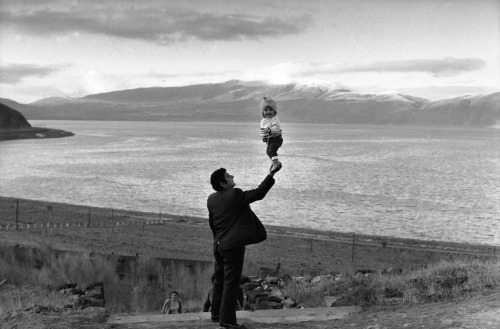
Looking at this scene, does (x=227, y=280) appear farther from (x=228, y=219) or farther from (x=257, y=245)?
(x=257, y=245)

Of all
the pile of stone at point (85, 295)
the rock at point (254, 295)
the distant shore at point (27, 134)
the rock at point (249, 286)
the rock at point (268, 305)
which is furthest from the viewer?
the distant shore at point (27, 134)

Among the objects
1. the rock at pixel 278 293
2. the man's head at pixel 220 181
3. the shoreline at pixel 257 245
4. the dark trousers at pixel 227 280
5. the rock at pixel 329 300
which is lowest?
the shoreline at pixel 257 245

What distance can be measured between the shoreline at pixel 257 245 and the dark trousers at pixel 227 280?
14.9m

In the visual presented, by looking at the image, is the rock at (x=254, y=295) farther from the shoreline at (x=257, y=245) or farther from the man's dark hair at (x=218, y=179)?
the shoreline at (x=257, y=245)

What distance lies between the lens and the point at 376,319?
8.36 meters

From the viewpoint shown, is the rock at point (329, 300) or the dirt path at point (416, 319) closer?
the dirt path at point (416, 319)

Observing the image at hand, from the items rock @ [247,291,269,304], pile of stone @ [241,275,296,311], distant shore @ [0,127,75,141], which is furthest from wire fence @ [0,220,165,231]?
distant shore @ [0,127,75,141]

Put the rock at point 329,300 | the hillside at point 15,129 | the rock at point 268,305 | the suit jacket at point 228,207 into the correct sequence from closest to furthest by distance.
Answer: the suit jacket at point 228,207
the rock at point 329,300
the rock at point 268,305
the hillside at point 15,129

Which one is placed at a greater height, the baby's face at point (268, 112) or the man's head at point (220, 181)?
the baby's face at point (268, 112)

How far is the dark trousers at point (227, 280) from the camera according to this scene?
7285mm

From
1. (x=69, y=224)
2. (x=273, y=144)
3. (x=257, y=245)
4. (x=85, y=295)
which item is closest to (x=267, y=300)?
(x=85, y=295)

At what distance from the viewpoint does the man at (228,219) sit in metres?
7.16

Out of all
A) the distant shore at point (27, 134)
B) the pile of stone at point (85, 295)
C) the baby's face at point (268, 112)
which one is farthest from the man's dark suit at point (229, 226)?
the distant shore at point (27, 134)

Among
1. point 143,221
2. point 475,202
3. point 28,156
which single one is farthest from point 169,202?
point 28,156
